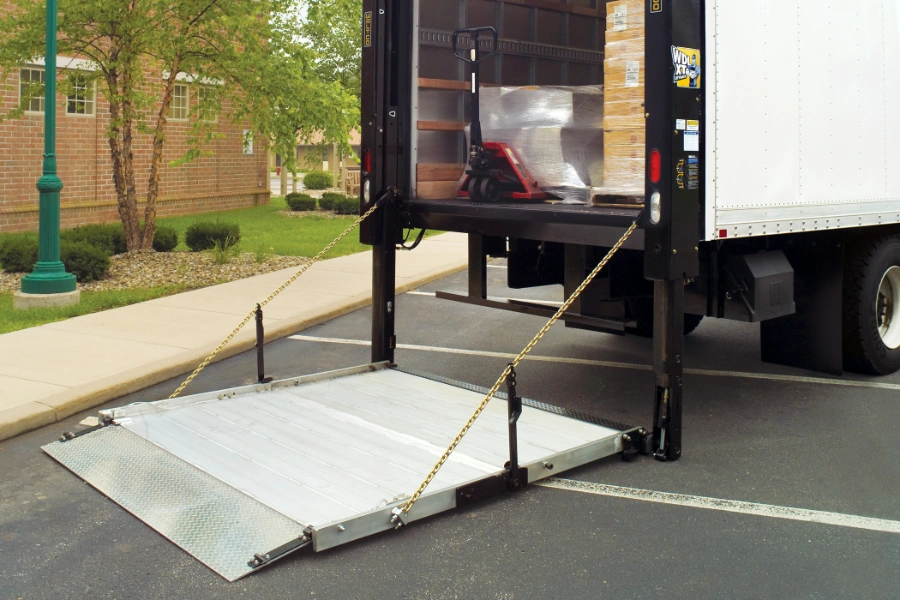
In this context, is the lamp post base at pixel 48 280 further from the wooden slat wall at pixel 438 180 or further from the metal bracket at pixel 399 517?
the metal bracket at pixel 399 517

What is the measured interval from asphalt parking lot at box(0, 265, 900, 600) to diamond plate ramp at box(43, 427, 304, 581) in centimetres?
7

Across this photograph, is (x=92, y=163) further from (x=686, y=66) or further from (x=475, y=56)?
(x=686, y=66)

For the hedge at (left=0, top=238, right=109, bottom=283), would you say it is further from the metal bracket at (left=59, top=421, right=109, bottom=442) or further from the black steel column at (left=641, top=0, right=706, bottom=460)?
the black steel column at (left=641, top=0, right=706, bottom=460)

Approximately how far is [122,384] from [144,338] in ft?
5.30

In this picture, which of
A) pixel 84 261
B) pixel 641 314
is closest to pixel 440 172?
pixel 641 314

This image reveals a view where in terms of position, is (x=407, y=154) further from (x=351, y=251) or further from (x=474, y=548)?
(x=351, y=251)

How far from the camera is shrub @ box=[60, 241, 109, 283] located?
39.5 ft

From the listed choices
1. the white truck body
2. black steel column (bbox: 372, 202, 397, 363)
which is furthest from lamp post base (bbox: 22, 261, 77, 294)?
the white truck body

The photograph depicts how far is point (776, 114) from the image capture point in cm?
569

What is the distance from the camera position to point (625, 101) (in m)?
6.30

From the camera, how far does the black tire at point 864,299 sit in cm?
721

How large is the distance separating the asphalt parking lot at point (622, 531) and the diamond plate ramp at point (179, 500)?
7cm

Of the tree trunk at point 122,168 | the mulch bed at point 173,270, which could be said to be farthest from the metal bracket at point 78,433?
the tree trunk at point 122,168

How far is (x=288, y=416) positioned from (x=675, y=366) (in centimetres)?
Result: 227
